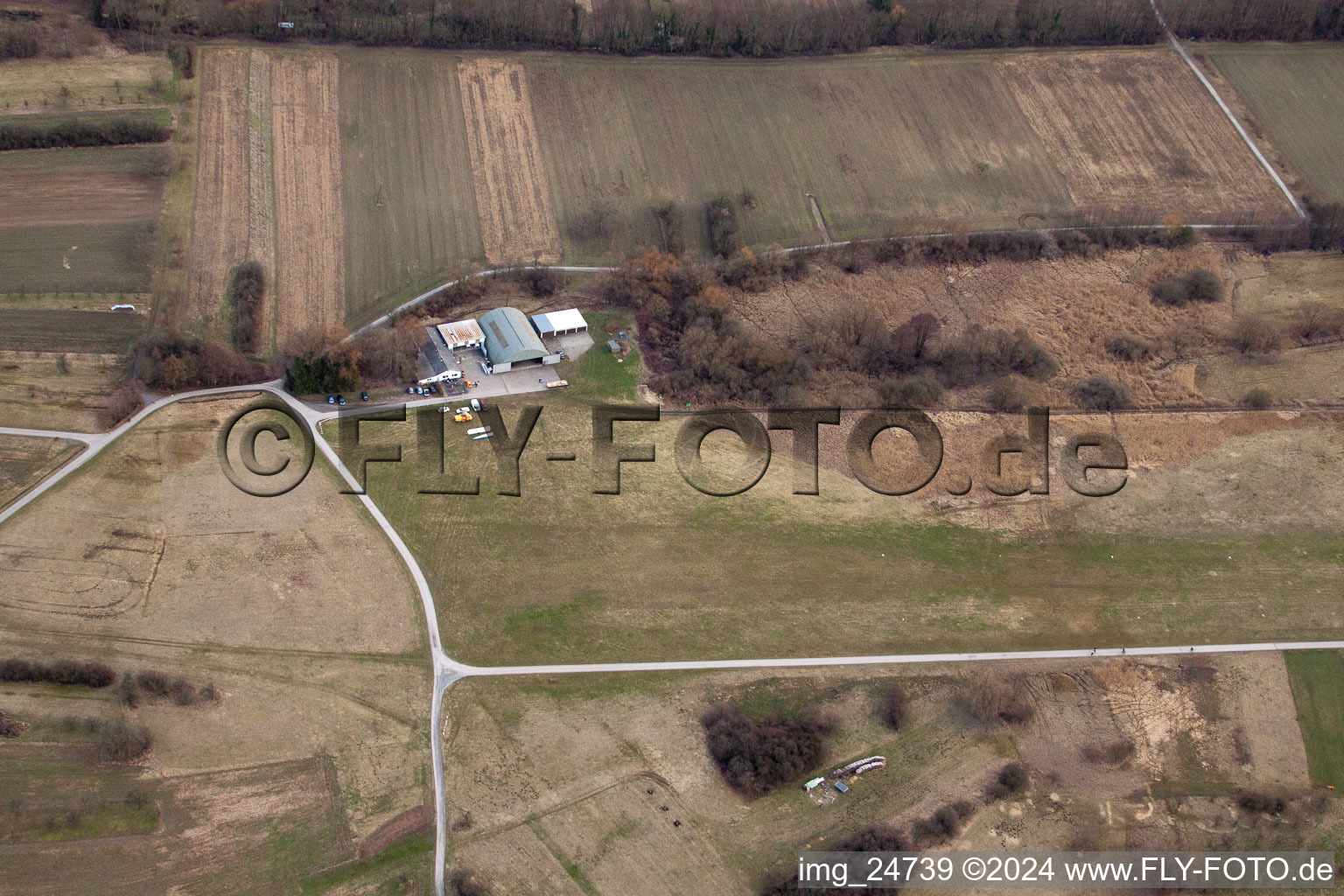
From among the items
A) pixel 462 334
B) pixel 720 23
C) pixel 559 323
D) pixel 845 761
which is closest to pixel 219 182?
pixel 462 334

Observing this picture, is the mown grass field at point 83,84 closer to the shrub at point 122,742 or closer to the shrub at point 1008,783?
the shrub at point 122,742

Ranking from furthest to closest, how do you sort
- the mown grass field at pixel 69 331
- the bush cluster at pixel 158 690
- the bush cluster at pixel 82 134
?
the bush cluster at pixel 82 134 → the mown grass field at pixel 69 331 → the bush cluster at pixel 158 690

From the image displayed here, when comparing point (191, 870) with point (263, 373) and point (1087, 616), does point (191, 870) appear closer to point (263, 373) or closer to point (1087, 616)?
point (263, 373)

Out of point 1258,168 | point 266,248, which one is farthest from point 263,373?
point 1258,168

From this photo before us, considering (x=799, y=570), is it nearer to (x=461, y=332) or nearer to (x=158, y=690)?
(x=461, y=332)

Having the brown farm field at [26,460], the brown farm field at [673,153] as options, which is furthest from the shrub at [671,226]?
the brown farm field at [26,460]

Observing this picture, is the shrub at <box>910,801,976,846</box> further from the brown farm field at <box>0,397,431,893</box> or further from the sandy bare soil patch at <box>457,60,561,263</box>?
the sandy bare soil patch at <box>457,60,561,263</box>
